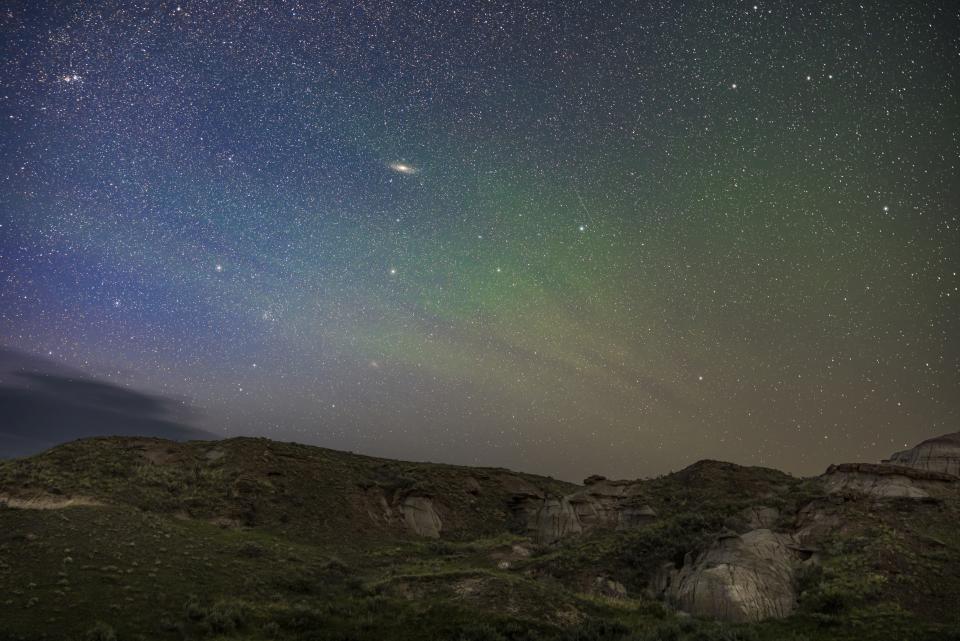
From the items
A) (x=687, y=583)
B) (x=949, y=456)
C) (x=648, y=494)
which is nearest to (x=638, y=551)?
(x=687, y=583)

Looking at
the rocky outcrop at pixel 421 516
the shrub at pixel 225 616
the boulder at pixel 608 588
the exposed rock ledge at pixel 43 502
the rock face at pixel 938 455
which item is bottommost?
the rocky outcrop at pixel 421 516

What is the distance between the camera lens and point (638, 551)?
1298 inches

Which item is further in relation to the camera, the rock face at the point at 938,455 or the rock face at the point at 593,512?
the rock face at the point at 938,455

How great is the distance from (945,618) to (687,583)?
9841 mm

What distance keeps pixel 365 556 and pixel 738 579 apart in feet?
83.1

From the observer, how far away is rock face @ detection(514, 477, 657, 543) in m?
46.2

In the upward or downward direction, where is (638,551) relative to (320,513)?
upward

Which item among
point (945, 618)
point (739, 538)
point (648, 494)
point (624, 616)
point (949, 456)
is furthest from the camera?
point (949, 456)

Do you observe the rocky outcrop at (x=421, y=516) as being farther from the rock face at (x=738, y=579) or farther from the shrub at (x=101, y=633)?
the shrub at (x=101, y=633)

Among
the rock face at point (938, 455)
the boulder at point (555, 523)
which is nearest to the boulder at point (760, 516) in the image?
the boulder at point (555, 523)

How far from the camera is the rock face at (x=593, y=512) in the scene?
151ft

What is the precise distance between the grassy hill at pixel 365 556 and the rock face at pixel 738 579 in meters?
0.96

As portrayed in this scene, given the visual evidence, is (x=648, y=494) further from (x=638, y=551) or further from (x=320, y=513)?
(x=320, y=513)

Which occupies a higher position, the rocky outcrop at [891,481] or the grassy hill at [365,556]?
the rocky outcrop at [891,481]
